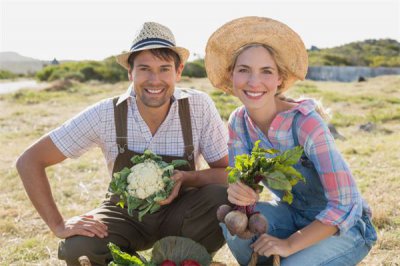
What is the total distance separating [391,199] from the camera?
16.0ft

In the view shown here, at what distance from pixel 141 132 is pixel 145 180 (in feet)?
1.91

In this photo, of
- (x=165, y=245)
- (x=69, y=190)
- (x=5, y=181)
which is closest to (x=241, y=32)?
(x=165, y=245)

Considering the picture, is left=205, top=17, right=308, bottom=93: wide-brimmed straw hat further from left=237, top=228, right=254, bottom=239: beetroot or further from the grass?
the grass

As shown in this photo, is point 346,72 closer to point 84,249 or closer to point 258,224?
point 84,249

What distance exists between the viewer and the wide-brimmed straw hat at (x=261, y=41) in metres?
2.81

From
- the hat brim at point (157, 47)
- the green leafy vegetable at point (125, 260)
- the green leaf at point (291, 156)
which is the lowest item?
the green leafy vegetable at point (125, 260)

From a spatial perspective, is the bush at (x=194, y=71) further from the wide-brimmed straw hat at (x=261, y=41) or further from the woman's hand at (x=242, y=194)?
the woman's hand at (x=242, y=194)

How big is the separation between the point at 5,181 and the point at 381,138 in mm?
5780

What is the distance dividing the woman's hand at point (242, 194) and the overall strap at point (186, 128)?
0.91 m

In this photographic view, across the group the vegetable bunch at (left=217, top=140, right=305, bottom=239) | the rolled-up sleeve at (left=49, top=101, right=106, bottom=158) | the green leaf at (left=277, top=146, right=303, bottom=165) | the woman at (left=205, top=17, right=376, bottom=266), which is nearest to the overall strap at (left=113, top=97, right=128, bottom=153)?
the rolled-up sleeve at (left=49, top=101, right=106, bottom=158)

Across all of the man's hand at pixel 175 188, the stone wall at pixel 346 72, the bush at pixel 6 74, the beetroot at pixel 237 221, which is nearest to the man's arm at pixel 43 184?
the man's hand at pixel 175 188

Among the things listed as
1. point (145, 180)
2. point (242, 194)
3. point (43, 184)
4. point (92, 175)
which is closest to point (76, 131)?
point (43, 184)

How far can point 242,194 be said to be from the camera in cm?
251

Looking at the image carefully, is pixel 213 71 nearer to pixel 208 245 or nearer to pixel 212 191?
pixel 212 191
